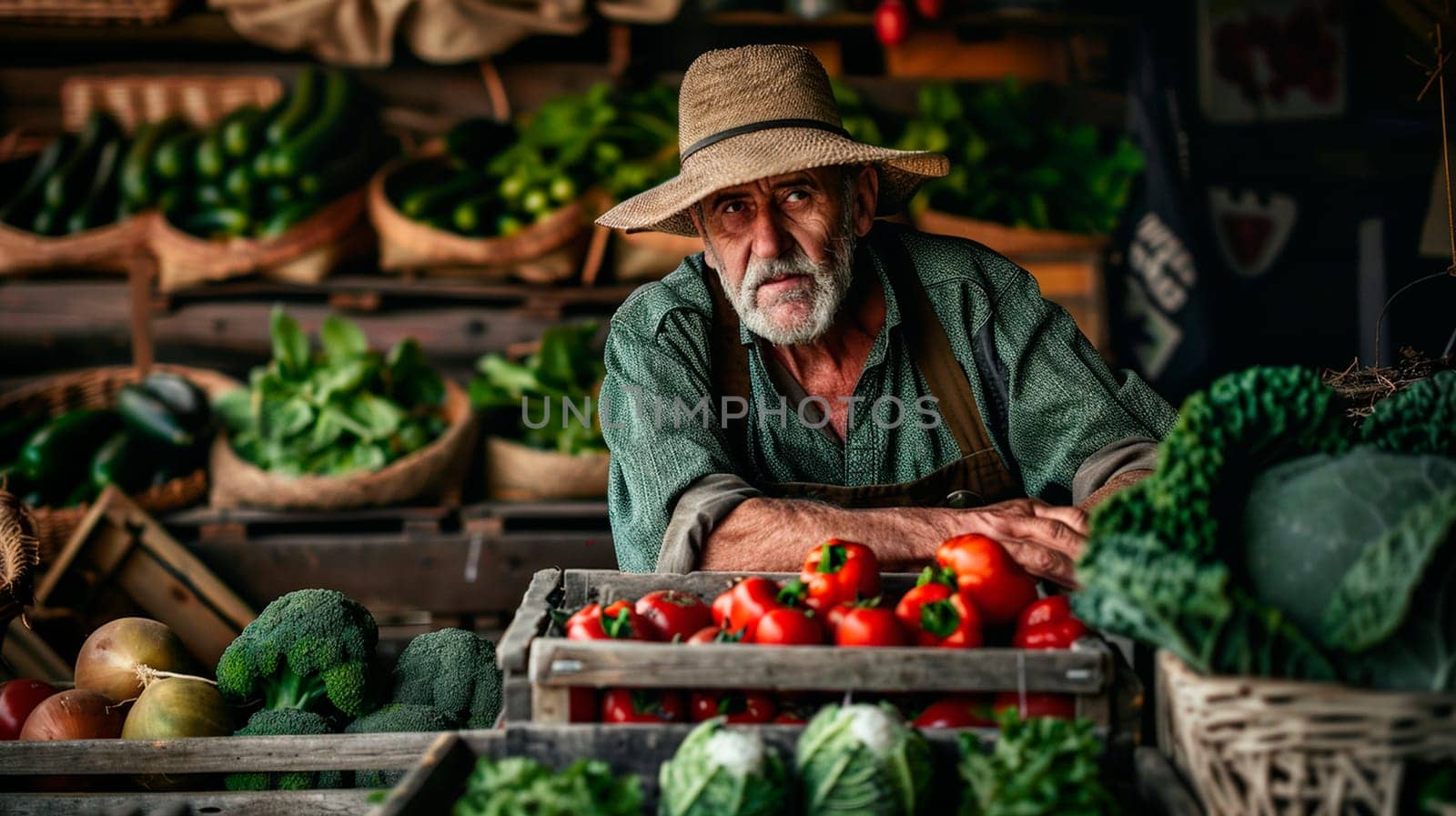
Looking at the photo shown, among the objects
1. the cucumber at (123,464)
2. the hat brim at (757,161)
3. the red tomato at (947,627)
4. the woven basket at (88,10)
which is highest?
the woven basket at (88,10)

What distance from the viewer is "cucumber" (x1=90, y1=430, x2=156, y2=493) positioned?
4.62 m

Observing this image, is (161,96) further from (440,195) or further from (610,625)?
(610,625)

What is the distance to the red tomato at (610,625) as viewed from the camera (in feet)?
6.03

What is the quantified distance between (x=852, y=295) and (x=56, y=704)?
2.05m

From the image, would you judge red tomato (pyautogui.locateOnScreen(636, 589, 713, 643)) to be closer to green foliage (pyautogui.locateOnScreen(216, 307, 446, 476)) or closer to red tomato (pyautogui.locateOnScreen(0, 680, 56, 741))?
red tomato (pyautogui.locateOnScreen(0, 680, 56, 741))

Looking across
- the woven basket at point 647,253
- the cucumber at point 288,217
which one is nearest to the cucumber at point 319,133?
the cucumber at point 288,217

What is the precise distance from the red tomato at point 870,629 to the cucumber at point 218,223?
4121mm

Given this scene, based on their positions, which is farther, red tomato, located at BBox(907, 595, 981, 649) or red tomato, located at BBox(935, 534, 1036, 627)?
A: red tomato, located at BBox(935, 534, 1036, 627)

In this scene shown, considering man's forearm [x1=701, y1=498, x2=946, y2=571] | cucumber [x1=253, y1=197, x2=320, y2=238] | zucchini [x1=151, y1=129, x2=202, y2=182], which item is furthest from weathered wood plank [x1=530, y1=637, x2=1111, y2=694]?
zucchini [x1=151, y1=129, x2=202, y2=182]

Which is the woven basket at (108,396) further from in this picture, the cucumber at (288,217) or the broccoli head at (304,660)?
the broccoli head at (304,660)

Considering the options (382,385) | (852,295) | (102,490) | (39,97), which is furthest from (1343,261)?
(39,97)

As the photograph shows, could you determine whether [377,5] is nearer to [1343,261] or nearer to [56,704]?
[56,704]

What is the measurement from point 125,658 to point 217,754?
682 mm

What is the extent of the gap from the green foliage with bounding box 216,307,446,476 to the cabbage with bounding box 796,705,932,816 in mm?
3397
